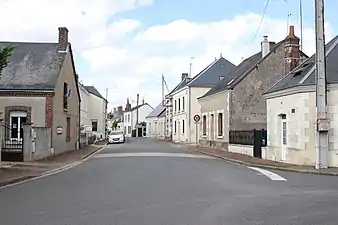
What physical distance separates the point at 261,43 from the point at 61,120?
17952 millimetres

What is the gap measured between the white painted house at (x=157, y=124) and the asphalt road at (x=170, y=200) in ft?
226

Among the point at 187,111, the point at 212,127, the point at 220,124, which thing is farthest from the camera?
the point at 187,111

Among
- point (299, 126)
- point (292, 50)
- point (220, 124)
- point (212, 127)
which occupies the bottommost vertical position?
point (299, 126)

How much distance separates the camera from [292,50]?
104 ft

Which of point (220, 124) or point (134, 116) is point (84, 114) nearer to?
point (220, 124)

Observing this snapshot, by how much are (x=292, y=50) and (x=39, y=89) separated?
1500 centimetres

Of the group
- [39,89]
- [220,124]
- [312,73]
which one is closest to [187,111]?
[220,124]

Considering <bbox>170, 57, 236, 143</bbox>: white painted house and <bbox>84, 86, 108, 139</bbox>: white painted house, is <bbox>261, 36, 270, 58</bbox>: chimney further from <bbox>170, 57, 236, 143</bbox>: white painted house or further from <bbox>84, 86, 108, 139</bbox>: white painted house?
<bbox>84, 86, 108, 139</bbox>: white painted house

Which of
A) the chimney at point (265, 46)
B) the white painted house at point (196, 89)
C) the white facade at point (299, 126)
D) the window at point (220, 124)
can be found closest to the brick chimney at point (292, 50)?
the white facade at point (299, 126)

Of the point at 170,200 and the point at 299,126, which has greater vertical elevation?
the point at 299,126

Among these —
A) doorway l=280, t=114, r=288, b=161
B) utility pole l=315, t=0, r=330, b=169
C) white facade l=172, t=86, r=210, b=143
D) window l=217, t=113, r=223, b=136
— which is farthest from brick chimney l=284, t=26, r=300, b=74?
white facade l=172, t=86, r=210, b=143

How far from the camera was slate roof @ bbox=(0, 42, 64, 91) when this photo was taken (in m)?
31.1

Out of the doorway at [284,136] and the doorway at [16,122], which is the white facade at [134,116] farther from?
the doorway at [284,136]

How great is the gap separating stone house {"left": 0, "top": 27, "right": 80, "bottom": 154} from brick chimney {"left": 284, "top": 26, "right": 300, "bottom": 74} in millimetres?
13828
